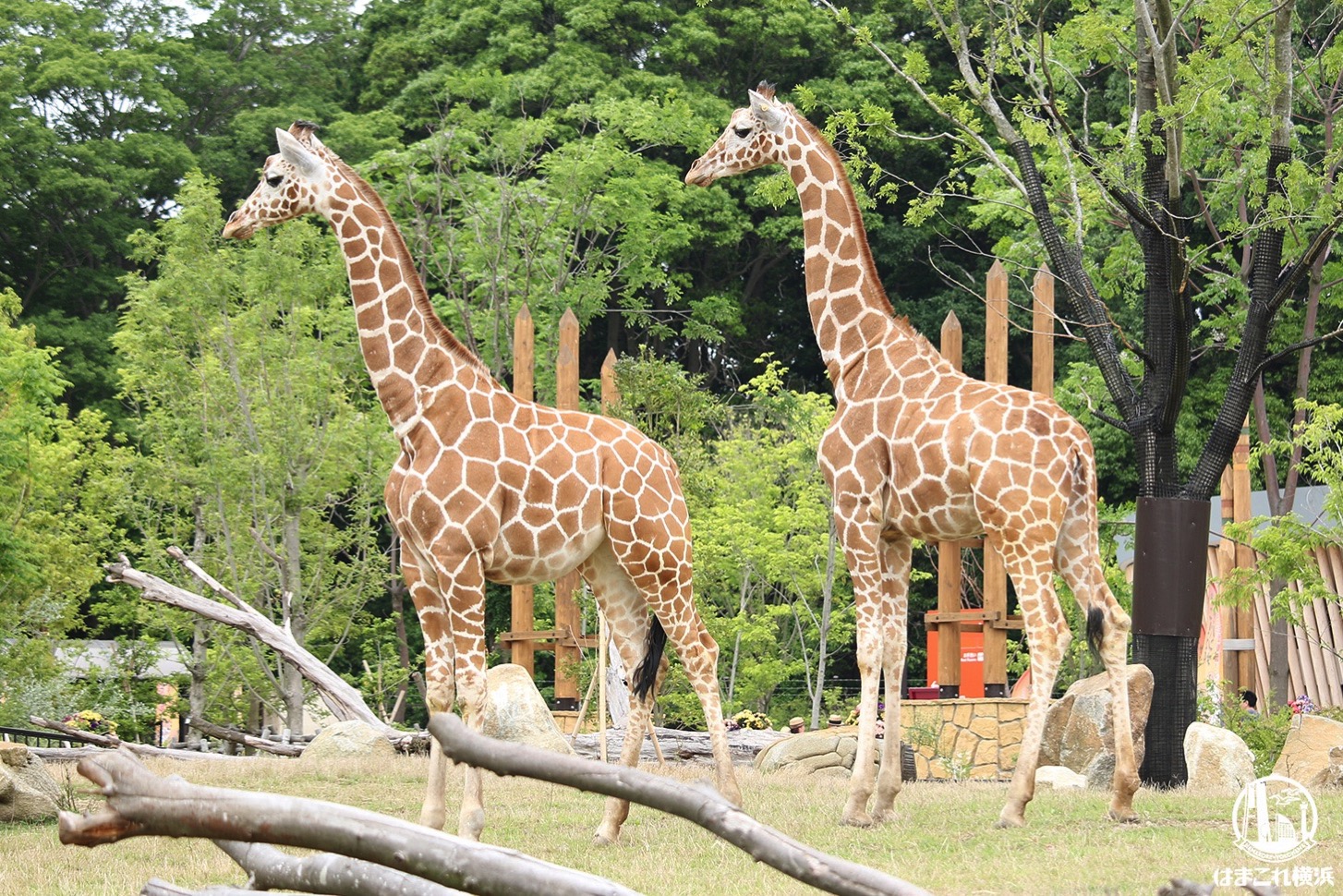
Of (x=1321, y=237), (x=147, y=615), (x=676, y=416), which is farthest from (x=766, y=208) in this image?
(x=1321, y=237)

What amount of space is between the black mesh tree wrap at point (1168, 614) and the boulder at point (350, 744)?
6402 mm

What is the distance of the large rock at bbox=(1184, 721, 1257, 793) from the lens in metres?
Answer: 11.2

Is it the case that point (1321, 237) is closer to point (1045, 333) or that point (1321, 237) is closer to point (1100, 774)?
point (1045, 333)

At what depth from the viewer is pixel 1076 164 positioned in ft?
43.2

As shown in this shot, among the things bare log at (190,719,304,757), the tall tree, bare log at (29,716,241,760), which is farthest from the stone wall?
bare log at (29,716,241,760)

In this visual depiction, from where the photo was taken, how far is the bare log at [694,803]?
10.8ft

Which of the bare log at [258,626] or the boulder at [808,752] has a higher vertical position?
the bare log at [258,626]

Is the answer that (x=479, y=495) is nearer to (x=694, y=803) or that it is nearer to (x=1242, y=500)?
(x=694, y=803)

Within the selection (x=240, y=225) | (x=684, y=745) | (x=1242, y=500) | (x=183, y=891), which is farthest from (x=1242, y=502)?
(x=183, y=891)

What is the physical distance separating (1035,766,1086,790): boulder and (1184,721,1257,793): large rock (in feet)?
2.67

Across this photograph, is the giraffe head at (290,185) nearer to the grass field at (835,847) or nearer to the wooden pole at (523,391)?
the grass field at (835,847)

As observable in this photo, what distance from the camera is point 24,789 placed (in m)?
9.84

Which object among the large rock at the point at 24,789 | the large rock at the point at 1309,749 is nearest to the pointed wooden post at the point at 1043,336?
the large rock at the point at 1309,749

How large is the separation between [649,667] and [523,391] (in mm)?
7369
